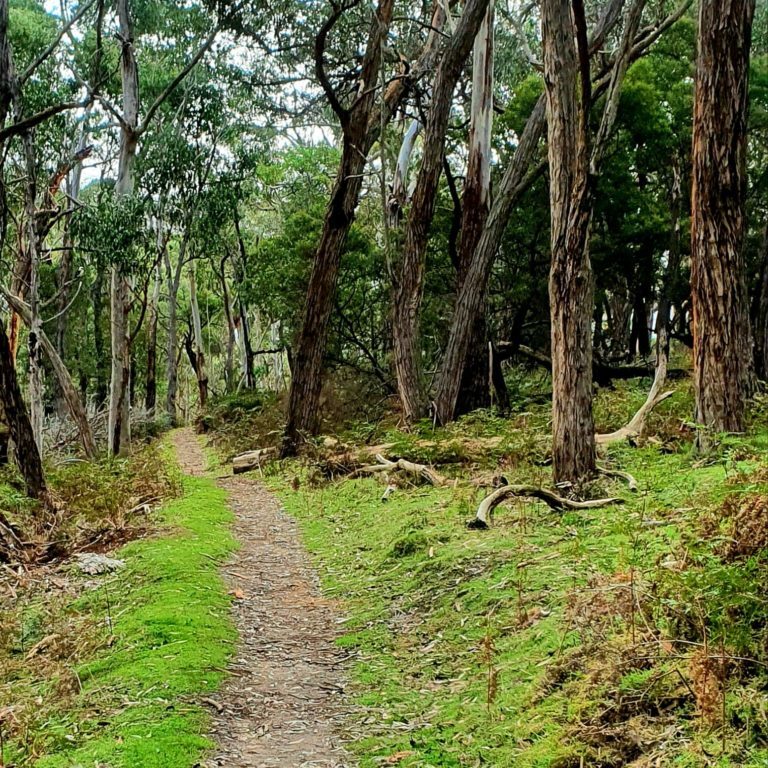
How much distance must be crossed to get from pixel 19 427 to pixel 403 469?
5.10 m

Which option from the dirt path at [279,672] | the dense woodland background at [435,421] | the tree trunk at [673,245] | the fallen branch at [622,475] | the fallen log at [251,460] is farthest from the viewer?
the tree trunk at [673,245]

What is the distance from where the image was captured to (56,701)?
4.88 metres

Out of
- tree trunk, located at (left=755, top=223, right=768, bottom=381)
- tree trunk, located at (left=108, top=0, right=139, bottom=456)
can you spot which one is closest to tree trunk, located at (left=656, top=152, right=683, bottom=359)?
tree trunk, located at (left=755, top=223, right=768, bottom=381)

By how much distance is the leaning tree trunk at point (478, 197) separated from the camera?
15.3 m

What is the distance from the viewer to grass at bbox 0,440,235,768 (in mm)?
4160

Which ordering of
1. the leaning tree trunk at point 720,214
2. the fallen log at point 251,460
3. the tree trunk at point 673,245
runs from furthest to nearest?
1. the tree trunk at point 673,245
2. the fallen log at point 251,460
3. the leaning tree trunk at point 720,214

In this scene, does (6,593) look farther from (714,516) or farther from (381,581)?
(714,516)

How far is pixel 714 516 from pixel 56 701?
395cm

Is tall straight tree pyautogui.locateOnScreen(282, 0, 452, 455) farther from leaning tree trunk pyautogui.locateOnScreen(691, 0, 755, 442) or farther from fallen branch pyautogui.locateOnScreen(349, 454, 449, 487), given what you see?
leaning tree trunk pyautogui.locateOnScreen(691, 0, 755, 442)

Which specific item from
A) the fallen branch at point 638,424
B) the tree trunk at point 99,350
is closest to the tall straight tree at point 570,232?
the fallen branch at point 638,424

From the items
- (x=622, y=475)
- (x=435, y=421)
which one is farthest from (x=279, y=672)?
(x=435, y=421)

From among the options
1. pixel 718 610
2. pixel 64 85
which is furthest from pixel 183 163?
pixel 718 610

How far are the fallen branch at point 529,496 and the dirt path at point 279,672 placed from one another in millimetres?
1606

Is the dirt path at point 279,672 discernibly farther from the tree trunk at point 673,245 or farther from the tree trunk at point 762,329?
the tree trunk at point 673,245
